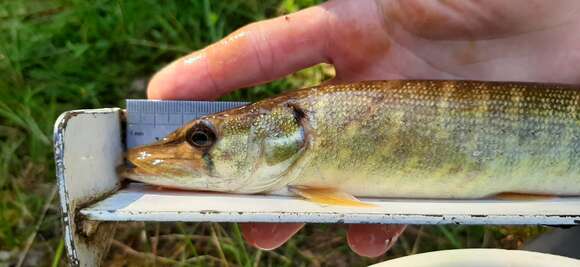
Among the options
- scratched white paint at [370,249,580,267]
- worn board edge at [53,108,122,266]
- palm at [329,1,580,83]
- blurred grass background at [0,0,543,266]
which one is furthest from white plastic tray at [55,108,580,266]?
→ blurred grass background at [0,0,543,266]

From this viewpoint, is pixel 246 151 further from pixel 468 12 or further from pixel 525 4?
pixel 525 4

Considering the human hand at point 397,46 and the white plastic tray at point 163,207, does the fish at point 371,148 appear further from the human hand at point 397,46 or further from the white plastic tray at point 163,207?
the human hand at point 397,46

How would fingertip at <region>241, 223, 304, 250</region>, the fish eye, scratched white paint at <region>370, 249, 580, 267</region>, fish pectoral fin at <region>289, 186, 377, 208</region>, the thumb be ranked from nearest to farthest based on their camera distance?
scratched white paint at <region>370, 249, 580, 267</region>, fish pectoral fin at <region>289, 186, 377, 208</region>, the fish eye, fingertip at <region>241, 223, 304, 250</region>, the thumb

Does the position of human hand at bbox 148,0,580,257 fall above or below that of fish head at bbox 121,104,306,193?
above

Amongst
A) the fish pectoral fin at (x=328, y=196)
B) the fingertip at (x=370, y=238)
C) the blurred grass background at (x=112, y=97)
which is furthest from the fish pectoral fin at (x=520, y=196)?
the blurred grass background at (x=112, y=97)

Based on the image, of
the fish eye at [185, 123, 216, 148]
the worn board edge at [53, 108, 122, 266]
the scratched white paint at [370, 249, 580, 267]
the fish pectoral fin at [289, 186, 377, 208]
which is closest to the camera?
the worn board edge at [53, 108, 122, 266]

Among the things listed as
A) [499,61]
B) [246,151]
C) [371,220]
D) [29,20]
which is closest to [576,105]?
[499,61]

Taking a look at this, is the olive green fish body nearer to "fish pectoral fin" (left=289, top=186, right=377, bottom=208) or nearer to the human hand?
"fish pectoral fin" (left=289, top=186, right=377, bottom=208)
